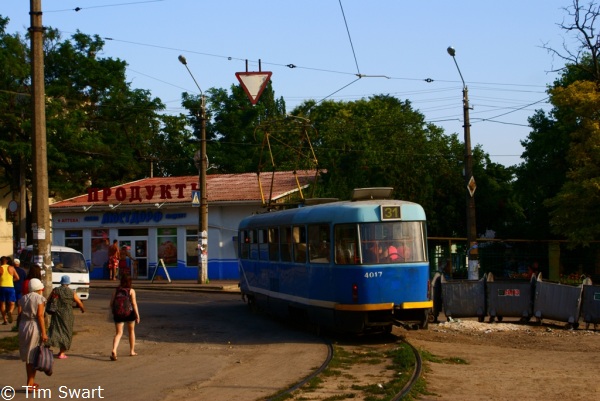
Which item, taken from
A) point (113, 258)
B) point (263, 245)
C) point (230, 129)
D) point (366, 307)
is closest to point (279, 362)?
point (366, 307)

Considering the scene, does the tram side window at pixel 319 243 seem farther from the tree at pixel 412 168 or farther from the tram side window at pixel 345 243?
the tree at pixel 412 168

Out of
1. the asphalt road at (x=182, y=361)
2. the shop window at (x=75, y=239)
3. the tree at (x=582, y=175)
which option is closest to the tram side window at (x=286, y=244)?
the asphalt road at (x=182, y=361)

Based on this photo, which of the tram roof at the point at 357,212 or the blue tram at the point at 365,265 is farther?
the tram roof at the point at 357,212

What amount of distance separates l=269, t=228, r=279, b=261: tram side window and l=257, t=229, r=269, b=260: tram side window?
14.4 inches

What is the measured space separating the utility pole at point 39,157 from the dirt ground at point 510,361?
7.75m

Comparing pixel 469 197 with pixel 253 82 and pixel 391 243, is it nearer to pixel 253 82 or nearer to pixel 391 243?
pixel 253 82

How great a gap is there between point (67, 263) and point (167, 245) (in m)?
17.7

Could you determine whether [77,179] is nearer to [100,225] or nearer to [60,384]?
[100,225]

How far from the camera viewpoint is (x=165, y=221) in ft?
141

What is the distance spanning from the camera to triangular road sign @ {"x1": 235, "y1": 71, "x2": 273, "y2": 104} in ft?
83.6

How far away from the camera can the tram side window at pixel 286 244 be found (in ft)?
62.4

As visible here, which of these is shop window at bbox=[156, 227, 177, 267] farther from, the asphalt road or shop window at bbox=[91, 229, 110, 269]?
the asphalt road

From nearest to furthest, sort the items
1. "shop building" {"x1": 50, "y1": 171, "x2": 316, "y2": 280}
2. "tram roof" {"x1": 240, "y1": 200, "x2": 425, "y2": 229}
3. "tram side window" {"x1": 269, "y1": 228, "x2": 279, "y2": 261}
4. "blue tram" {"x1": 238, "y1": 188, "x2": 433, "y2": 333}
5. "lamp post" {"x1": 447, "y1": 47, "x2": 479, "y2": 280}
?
"blue tram" {"x1": 238, "y1": 188, "x2": 433, "y2": 333} → "tram roof" {"x1": 240, "y1": 200, "x2": 425, "y2": 229} → "tram side window" {"x1": 269, "y1": 228, "x2": 279, "y2": 261} → "lamp post" {"x1": 447, "y1": 47, "x2": 479, "y2": 280} → "shop building" {"x1": 50, "y1": 171, "x2": 316, "y2": 280}

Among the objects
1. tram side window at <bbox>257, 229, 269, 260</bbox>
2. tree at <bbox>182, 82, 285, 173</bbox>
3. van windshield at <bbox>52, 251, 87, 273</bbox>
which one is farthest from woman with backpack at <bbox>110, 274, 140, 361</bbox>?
tree at <bbox>182, 82, 285, 173</bbox>
